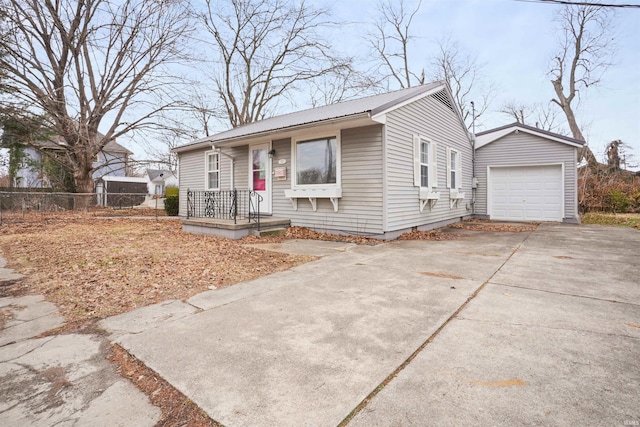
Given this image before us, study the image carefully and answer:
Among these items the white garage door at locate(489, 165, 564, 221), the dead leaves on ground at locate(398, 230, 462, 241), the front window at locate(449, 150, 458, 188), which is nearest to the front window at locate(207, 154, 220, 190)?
the dead leaves on ground at locate(398, 230, 462, 241)

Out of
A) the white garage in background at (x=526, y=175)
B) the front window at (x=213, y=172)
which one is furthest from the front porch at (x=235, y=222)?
the white garage in background at (x=526, y=175)

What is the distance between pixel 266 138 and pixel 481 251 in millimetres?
6211

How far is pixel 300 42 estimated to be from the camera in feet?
62.7

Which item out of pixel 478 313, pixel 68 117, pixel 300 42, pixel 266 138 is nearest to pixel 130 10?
pixel 68 117

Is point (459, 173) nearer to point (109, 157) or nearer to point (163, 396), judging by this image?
point (163, 396)

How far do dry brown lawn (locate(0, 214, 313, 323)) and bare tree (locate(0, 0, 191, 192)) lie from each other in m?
9.06

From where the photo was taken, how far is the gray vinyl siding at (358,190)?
23.9ft

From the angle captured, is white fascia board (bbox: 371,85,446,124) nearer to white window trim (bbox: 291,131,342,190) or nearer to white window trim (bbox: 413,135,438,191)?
white window trim (bbox: 413,135,438,191)

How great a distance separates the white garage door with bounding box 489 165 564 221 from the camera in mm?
11484

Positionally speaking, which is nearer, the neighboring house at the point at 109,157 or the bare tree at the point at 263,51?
the bare tree at the point at 263,51

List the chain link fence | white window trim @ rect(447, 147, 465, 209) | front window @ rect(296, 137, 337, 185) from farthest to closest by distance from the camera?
the chain link fence → white window trim @ rect(447, 147, 465, 209) → front window @ rect(296, 137, 337, 185)

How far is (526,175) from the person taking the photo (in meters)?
12.1

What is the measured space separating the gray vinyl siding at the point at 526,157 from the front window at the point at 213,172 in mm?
10492

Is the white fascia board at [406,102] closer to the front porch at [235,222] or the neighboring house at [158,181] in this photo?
the front porch at [235,222]
